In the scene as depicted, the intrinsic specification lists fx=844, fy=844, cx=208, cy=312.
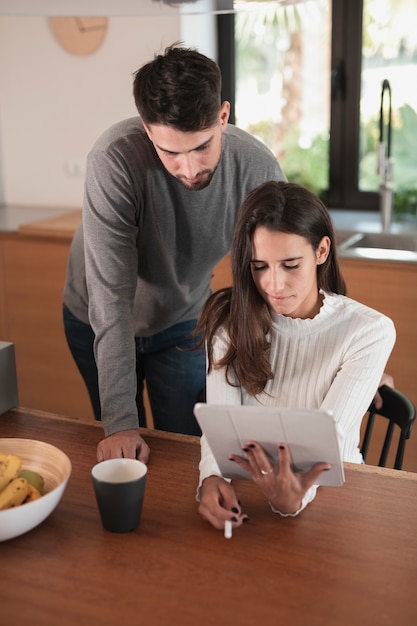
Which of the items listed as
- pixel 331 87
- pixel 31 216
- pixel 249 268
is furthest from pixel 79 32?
pixel 249 268

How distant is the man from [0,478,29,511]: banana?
0.25 metres

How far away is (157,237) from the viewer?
184cm

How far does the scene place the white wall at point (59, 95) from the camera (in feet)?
10.8

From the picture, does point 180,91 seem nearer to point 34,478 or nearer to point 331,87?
point 34,478

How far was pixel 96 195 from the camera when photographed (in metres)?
1.71

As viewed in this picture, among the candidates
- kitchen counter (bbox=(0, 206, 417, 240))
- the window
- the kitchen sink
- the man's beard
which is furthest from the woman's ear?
the window

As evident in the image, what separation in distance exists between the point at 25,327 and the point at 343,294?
1.96m

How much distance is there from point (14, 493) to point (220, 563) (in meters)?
0.32

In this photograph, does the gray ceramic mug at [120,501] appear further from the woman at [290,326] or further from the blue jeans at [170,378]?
the blue jeans at [170,378]

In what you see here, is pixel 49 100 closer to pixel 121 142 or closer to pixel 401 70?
pixel 401 70

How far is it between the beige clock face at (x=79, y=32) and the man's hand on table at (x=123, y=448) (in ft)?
7.36

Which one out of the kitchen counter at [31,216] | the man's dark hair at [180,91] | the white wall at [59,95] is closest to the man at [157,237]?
the man's dark hair at [180,91]

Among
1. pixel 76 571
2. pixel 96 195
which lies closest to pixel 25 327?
pixel 96 195

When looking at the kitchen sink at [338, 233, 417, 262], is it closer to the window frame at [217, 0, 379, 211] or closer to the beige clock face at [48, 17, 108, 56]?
the window frame at [217, 0, 379, 211]
